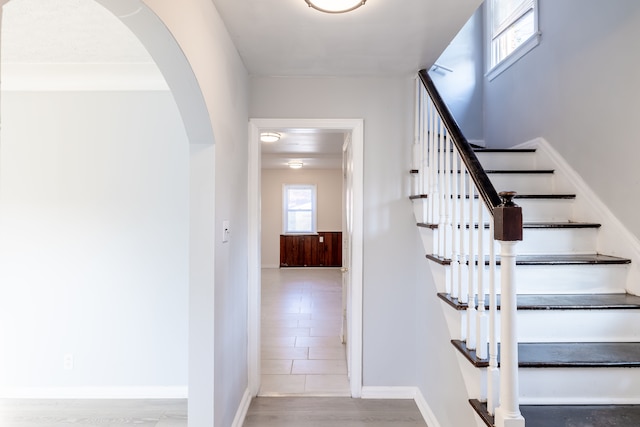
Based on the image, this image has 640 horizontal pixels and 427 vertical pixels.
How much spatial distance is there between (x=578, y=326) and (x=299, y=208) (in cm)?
713

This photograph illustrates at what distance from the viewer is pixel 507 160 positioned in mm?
2873

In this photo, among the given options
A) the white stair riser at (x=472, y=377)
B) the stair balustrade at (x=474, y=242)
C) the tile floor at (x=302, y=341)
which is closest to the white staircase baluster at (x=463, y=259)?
the stair balustrade at (x=474, y=242)

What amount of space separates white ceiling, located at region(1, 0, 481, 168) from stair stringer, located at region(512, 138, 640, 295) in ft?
3.93

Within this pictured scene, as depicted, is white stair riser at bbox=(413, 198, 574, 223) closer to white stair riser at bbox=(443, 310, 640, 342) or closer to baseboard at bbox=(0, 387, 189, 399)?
white stair riser at bbox=(443, 310, 640, 342)

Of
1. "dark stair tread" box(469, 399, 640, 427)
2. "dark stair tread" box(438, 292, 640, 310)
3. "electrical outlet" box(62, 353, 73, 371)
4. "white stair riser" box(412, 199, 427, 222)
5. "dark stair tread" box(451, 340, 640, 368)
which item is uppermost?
"white stair riser" box(412, 199, 427, 222)

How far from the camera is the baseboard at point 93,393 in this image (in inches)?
102

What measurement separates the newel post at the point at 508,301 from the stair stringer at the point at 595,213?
126cm

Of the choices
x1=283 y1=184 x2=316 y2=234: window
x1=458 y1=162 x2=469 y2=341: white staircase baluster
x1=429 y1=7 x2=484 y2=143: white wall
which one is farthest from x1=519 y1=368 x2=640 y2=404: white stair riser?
x1=283 y1=184 x2=316 y2=234: window

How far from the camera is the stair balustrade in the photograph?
1.31m

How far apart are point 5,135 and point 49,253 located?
899 mm

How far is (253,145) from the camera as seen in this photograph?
269 cm

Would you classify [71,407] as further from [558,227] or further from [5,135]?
[558,227]

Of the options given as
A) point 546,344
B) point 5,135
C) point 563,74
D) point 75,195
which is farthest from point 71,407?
point 563,74

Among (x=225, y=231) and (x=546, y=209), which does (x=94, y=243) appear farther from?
(x=546, y=209)
